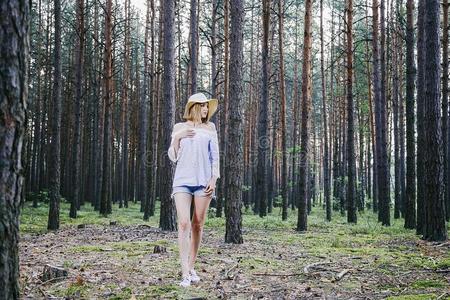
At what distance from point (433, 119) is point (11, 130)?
871cm

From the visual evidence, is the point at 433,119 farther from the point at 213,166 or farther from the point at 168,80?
the point at 168,80

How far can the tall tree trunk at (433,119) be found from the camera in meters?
8.91

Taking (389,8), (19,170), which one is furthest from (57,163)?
(389,8)

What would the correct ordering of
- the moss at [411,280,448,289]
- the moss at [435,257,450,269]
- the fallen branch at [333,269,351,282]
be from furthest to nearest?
1. the moss at [435,257,450,269]
2. the fallen branch at [333,269,351,282]
3. the moss at [411,280,448,289]

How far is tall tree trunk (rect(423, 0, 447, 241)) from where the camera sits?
8914 mm

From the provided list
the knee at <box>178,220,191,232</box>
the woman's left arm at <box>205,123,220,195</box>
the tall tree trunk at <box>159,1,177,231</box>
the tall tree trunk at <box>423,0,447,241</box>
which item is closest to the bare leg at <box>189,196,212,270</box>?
the woman's left arm at <box>205,123,220,195</box>

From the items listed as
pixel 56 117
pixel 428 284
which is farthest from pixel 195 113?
pixel 56 117

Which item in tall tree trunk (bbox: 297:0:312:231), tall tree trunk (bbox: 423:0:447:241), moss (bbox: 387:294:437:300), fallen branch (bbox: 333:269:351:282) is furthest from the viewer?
tall tree trunk (bbox: 297:0:312:231)

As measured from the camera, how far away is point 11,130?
2.14 m

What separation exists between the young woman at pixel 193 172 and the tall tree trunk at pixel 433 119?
5713 millimetres

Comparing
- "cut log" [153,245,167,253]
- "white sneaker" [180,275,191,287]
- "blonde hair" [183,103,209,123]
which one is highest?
"blonde hair" [183,103,209,123]

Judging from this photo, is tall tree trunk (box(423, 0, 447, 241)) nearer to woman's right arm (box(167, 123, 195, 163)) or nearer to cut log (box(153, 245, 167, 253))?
cut log (box(153, 245, 167, 253))

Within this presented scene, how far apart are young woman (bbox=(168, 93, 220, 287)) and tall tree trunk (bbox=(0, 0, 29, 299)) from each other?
290 centimetres

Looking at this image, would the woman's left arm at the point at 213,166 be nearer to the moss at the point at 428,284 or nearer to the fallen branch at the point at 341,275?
the fallen branch at the point at 341,275
